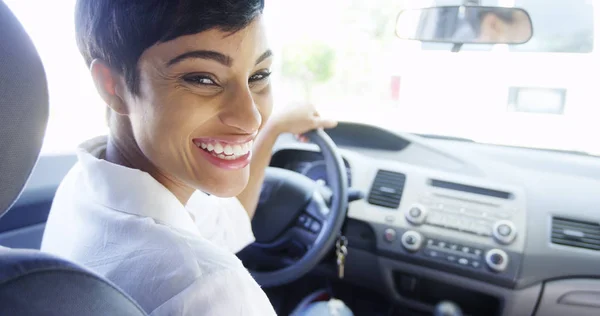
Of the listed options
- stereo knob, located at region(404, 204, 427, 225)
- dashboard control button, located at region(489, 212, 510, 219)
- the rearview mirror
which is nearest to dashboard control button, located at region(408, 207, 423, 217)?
stereo knob, located at region(404, 204, 427, 225)

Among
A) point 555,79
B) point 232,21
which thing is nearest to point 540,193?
point 555,79

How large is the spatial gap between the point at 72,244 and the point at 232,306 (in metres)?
0.38

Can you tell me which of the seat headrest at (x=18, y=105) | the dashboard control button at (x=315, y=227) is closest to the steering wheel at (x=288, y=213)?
the dashboard control button at (x=315, y=227)

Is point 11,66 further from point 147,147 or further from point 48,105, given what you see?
point 147,147

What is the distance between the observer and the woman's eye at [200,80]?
106 cm

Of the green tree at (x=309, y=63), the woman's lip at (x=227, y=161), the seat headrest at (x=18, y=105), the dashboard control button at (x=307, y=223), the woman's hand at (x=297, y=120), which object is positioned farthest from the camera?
the green tree at (x=309, y=63)

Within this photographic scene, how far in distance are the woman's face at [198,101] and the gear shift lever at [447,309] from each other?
1159mm

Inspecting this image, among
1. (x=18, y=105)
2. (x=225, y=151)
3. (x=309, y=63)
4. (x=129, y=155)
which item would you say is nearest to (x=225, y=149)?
(x=225, y=151)

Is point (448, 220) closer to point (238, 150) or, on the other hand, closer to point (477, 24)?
point (477, 24)

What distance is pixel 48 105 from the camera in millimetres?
777

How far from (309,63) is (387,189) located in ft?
3.37

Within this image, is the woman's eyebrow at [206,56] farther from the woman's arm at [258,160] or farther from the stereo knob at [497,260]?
the stereo knob at [497,260]

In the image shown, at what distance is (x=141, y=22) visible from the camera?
39.3 inches

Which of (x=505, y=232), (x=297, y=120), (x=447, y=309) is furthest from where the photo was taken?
(x=447, y=309)
